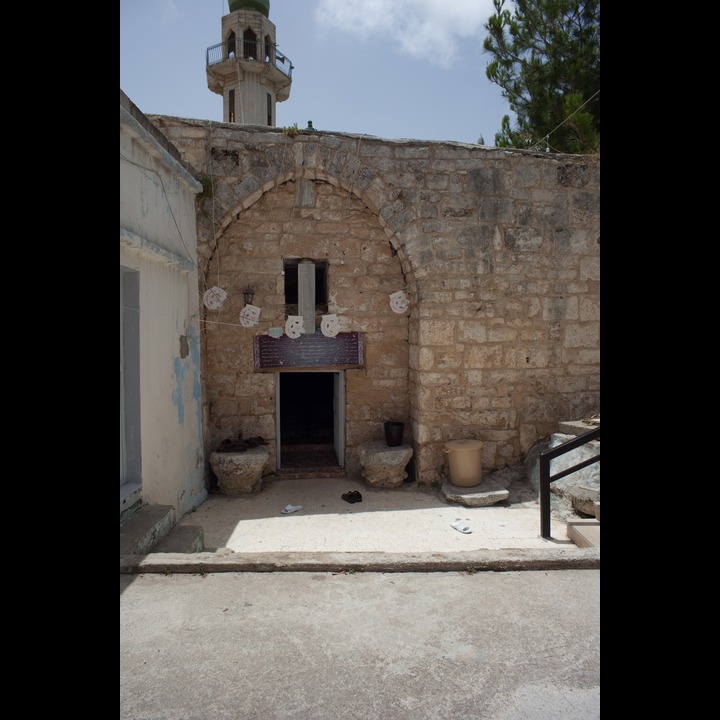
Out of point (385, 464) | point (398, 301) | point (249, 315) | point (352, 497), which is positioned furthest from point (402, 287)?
point (352, 497)

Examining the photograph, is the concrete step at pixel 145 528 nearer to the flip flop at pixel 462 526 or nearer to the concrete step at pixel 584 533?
the flip flop at pixel 462 526

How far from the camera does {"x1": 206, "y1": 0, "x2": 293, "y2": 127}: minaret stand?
20531 millimetres

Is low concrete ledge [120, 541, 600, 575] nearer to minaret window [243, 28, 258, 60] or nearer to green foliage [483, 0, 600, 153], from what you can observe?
green foliage [483, 0, 600, 153]

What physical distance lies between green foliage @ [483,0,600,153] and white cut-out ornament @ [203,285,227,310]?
645 cm

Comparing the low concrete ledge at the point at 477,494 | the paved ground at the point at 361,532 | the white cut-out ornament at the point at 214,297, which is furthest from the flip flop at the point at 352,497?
the white cut-out ornament at the point at 214,297

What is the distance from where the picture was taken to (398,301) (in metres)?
7.11

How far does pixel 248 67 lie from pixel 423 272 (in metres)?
18.2

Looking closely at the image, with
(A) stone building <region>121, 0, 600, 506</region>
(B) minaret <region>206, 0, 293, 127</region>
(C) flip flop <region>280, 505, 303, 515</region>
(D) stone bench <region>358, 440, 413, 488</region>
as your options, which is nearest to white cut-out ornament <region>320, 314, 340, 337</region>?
(A) stone building <region>121, 0, 600, 506</region>

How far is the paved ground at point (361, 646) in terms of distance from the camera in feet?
6.59

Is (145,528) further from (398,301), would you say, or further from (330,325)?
(398,301)

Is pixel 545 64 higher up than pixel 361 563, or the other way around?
pixel 545 64
